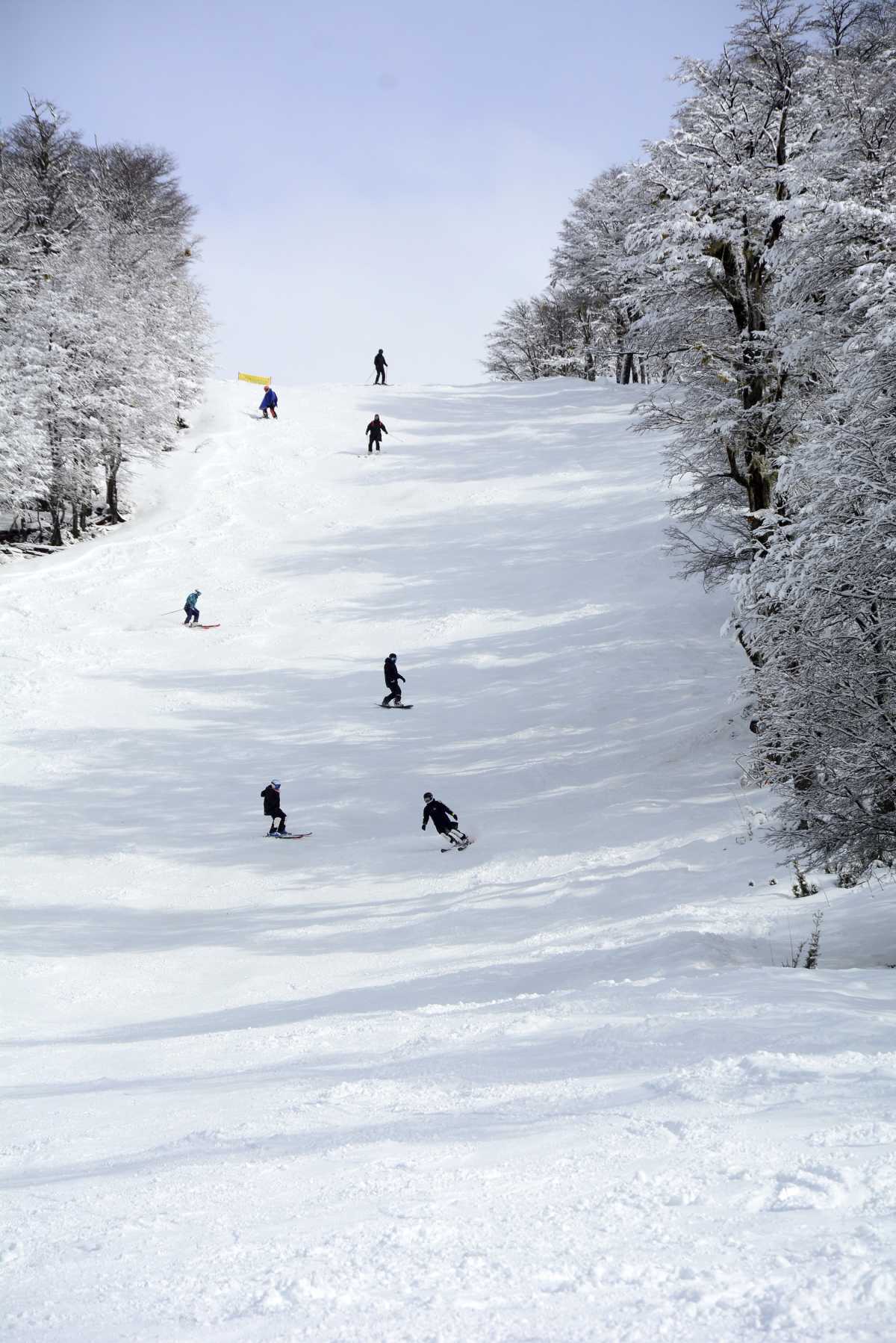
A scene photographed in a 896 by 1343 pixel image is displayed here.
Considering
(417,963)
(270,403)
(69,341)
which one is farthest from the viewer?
(270,403)

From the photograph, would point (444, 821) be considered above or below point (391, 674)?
below

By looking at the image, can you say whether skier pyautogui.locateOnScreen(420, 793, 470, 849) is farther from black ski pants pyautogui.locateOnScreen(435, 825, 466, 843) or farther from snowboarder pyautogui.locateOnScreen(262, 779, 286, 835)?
snowboarder pyautogui.locateOnScreen(262, 779, 286, 835)

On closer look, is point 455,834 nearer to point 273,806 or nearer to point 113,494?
point 273,806

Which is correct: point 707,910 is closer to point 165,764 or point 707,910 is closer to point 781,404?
point 781,404

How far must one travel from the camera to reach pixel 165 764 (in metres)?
18.8

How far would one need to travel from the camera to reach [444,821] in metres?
14.9

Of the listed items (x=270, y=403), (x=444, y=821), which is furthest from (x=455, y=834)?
(x=270, y=403)

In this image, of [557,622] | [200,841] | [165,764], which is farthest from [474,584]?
→ [200,841]

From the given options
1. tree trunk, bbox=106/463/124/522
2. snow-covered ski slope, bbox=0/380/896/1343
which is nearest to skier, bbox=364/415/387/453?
snow-covered ski slope, bbox=0/380/896/1343

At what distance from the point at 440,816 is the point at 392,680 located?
602 centimetres

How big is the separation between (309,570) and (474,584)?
5.46 metres

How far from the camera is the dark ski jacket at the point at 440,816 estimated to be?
14.8 metres

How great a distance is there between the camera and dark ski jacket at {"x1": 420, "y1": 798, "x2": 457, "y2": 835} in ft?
48.6

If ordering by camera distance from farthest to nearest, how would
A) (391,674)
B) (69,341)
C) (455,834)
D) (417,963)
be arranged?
(69,341), (391,674), (455,834), (417,963)
